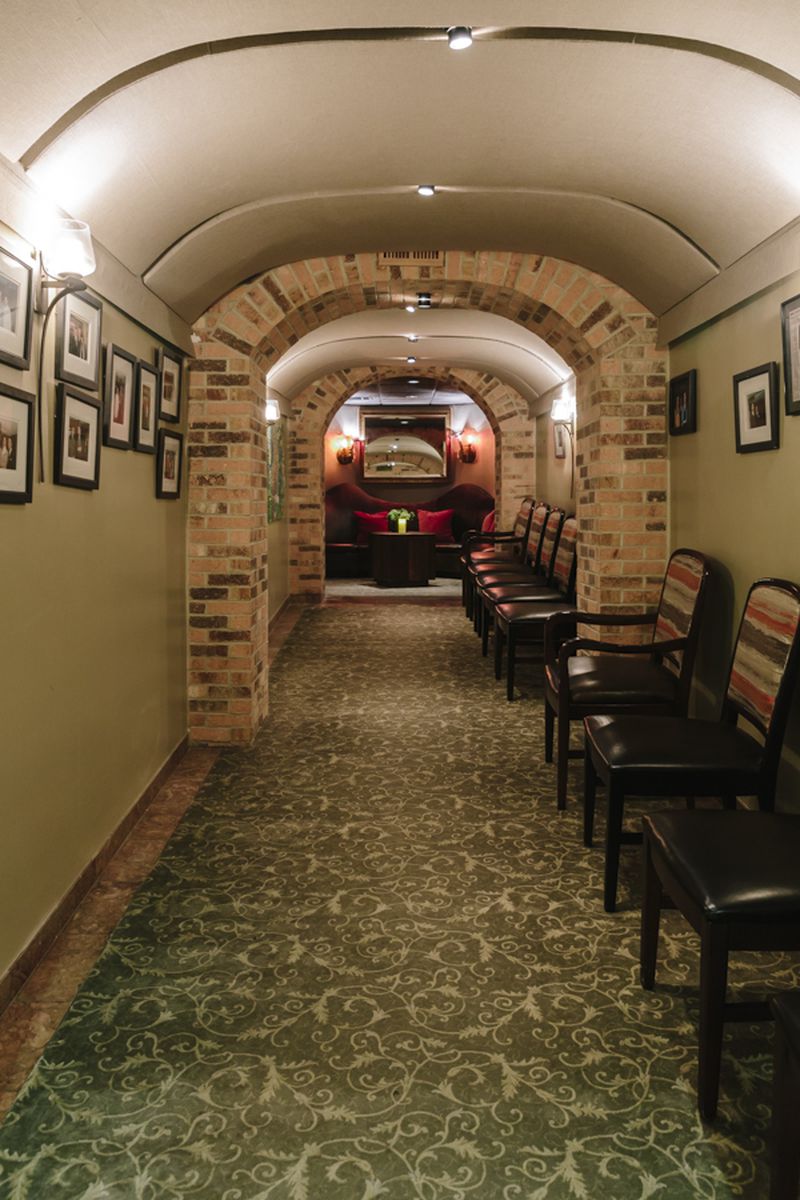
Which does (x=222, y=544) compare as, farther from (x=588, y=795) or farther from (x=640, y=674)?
(x=588, y=795)

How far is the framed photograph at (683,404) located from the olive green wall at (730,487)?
27mm

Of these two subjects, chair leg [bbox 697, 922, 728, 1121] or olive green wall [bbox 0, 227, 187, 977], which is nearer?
chair leg [bbox 697, 922, 728, 1121]

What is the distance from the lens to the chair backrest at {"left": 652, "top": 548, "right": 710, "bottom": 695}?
3404 mm

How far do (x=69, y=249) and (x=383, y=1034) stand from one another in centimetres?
207

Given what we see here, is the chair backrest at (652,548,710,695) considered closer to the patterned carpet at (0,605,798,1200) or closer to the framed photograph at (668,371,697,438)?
the framed photograph at (668,371,697,438)

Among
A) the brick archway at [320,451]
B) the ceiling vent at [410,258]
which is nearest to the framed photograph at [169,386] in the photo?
the ceiling vent at [410,258]

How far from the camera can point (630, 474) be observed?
432 cm

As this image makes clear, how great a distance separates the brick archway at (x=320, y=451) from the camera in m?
9.92

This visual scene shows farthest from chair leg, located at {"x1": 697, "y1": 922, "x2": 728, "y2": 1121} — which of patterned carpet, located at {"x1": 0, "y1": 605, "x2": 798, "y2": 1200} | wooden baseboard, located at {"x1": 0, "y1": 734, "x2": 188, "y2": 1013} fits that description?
wooden baseboard, located at {"x1": 0, "y1": 734, "x2": 188, "y2": 1013}

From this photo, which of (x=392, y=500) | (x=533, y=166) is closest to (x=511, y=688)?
(x=533, y=166)

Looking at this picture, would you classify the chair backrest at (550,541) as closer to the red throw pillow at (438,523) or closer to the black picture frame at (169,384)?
the black picture frame at (169,384)

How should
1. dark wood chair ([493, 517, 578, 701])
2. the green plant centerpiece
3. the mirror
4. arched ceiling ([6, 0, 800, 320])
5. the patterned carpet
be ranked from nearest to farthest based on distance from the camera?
the patterned carpet
arched ceiling ([6, 0, 800, 320])
dark wood chair ([493, 517, 578, 701])
the green plant centerpiece
the mirror

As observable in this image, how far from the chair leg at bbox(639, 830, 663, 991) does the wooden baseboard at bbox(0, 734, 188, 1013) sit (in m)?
1.56

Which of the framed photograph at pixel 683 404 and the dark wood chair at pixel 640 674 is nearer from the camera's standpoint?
the dark wood chair at pixel 640 674
